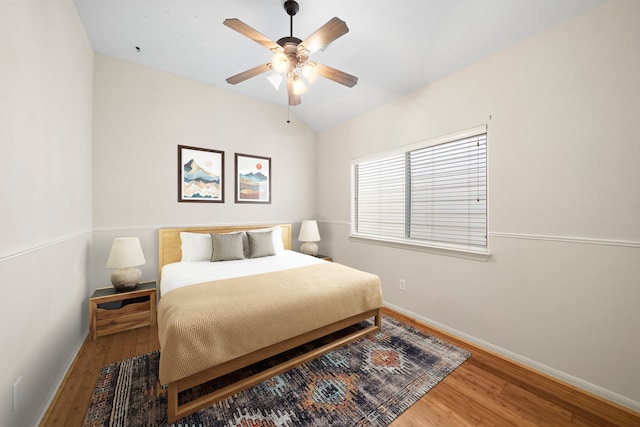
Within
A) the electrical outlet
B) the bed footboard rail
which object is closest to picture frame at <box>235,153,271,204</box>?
the bed footboard rail

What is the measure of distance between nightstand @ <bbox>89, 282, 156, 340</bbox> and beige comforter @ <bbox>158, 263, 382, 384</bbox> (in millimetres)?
967

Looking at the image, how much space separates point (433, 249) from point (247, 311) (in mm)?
2059

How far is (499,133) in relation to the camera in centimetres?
222

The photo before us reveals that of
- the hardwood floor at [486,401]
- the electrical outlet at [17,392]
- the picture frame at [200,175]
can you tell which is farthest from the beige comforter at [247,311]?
the picture frame at [200,175]

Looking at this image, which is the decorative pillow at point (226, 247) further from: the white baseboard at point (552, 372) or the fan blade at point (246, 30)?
the white baseboard at point (552, 372)

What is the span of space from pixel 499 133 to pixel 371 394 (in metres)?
2.39

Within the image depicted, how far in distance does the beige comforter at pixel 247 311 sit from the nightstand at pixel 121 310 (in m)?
0.97

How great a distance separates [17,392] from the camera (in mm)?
1248

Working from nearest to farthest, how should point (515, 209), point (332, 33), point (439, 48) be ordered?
point (332, 33) < point (515, 209) < point (439, 48)

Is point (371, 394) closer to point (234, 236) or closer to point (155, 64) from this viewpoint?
point (234, 236)

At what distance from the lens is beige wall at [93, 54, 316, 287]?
278cm

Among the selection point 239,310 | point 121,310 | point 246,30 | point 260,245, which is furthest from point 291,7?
point 121,310

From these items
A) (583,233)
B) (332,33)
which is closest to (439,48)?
(332,33)

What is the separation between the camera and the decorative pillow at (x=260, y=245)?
3263mm
